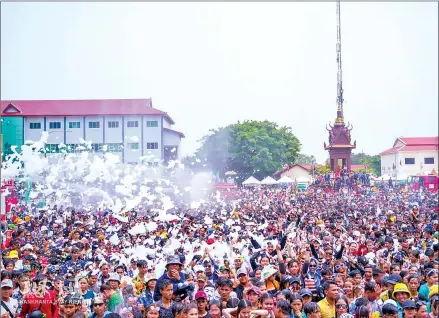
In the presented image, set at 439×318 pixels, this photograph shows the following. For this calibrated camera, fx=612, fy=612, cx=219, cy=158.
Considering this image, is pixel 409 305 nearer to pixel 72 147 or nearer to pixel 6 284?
pixel 6 284

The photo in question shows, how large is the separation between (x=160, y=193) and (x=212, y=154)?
8.53ft

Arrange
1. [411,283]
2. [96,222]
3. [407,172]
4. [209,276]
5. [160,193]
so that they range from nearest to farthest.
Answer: [411,283]
[209,276]
[96,222]
[160,193]
[407,172]

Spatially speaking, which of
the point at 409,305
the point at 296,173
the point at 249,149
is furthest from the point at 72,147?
the point at 409,305

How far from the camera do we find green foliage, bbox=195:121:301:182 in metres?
21.1

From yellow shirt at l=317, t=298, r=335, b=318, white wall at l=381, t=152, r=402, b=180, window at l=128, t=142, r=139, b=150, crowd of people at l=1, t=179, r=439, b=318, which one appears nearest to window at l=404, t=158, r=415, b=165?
white wall at l=381, t=152, r=402, b=180

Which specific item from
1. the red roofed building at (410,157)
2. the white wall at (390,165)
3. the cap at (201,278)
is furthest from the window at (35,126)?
the white wall at (390,165)

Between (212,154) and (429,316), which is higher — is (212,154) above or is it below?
above

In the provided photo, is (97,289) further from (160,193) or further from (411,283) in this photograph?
(160,193)

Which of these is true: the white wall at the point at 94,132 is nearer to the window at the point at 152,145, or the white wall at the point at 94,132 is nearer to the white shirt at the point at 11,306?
the window at the point at 152,145

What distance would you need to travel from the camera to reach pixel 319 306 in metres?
5.78

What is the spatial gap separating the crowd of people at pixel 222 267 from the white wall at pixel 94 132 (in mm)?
2344

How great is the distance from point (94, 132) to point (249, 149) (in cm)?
668

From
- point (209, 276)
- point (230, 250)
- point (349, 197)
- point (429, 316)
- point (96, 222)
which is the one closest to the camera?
point (429, 316)

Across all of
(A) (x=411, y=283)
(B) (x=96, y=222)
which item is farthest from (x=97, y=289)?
(B) (x=96, y=222)
